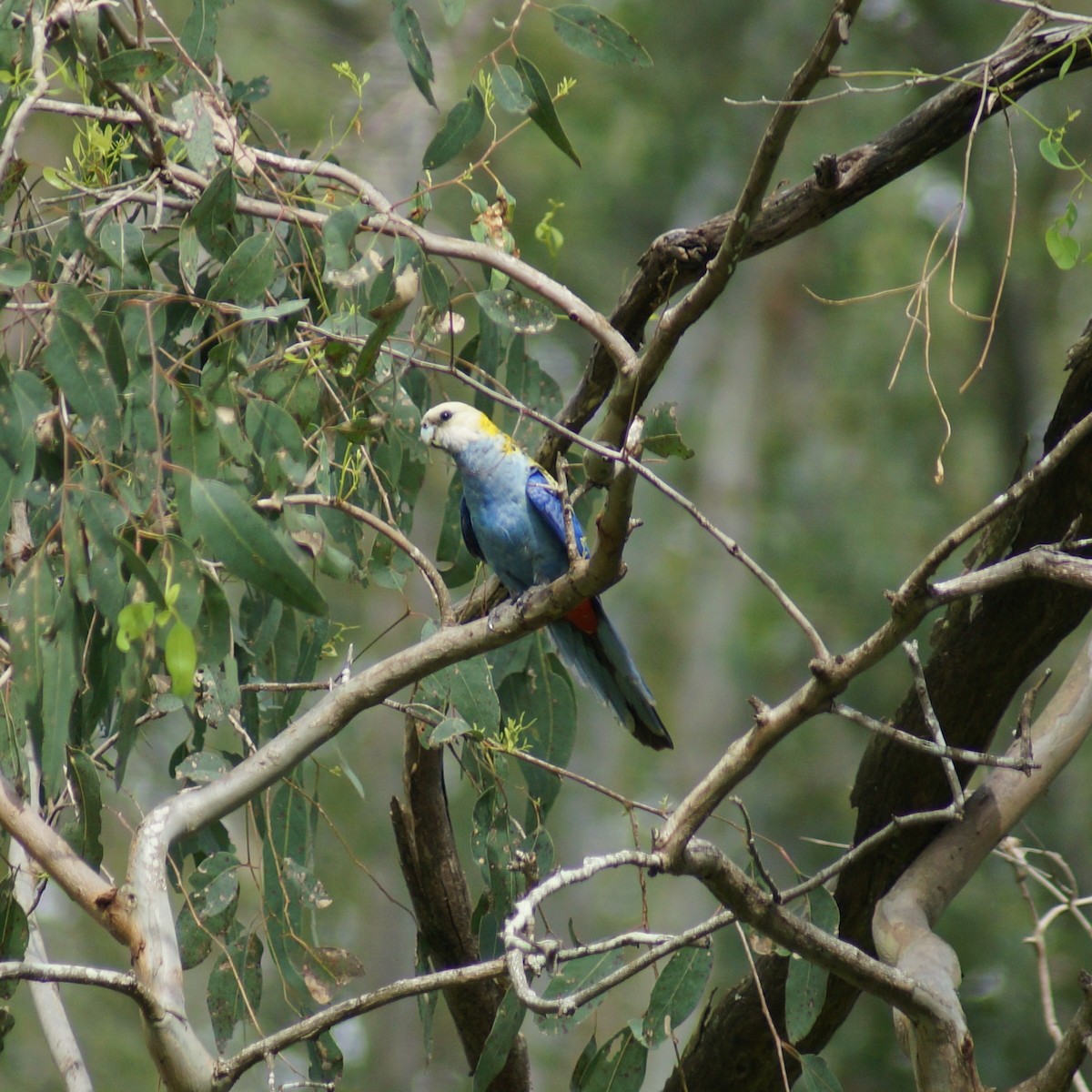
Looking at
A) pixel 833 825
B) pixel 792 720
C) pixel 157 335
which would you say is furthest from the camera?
pixel 833 825

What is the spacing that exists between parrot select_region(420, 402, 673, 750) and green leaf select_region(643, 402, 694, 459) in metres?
1.20

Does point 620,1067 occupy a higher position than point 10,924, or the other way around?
point 10,924

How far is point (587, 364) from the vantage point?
3.54 meters

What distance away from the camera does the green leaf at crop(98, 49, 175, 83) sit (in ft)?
8.72

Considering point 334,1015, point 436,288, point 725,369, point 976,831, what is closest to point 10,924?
point 334,1015

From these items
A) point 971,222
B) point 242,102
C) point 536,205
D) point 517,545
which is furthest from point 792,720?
point 536,205

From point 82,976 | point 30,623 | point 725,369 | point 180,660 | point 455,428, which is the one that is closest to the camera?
point 180,660

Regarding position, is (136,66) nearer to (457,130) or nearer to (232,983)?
(457,130)

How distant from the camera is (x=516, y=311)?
3.11 meters

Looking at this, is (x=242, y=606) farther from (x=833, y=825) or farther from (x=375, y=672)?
(x=833, y=825)

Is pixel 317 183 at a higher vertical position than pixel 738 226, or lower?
higher

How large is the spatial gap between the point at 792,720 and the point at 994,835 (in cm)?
A: 138

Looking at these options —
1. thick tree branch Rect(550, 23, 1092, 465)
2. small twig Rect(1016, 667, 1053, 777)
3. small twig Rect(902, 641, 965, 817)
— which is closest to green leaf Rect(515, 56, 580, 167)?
thick tree branch Rect(550, 23, 1092, 465)

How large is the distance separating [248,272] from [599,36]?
106cm
